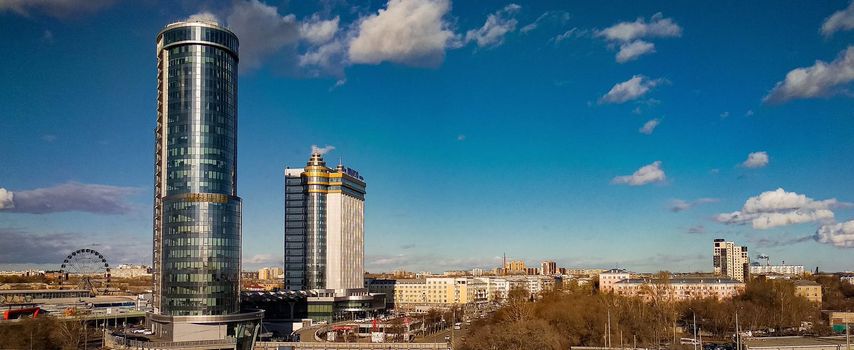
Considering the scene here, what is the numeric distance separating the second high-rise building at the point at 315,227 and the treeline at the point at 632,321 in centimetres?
3594

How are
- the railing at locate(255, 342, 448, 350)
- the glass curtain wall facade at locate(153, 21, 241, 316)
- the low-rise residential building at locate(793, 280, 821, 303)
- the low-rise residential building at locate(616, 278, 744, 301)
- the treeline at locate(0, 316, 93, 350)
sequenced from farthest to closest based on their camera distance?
the low-rise residential building at locate(793, 280, 821, 303) → the low-rise residential building at locate(616, 278, 744, 301) → the glass curtain wall facade at locate(153, 21, 241, 316) → the railing at locate(255, 342, 448, 350) → the treeline at locate(0, 316, 93, 350)

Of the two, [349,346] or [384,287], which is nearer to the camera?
[349,346]

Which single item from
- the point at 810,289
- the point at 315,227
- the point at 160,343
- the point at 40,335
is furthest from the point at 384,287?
the point at 40,335

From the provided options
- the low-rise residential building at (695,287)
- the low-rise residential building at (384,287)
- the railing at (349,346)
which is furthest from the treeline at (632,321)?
the low-rise residential building at (384,287)

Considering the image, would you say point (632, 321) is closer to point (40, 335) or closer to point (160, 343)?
point (160, 343)

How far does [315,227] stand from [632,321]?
215 feet

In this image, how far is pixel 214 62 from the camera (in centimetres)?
8862

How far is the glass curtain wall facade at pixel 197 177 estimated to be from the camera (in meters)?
85.5

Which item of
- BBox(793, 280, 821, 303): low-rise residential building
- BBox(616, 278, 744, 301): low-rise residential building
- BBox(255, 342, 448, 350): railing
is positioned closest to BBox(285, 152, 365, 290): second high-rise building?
BBox(255, 342, 448, 350): railing

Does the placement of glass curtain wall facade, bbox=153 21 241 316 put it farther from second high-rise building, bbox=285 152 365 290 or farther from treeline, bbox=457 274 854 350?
second high-rise building, bbox=285 152 365 290

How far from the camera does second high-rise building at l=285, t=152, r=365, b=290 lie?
137 meters

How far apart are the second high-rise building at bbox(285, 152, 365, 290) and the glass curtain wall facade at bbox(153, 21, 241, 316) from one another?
155 ft

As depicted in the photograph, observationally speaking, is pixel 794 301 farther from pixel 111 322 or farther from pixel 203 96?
pixel 111 322

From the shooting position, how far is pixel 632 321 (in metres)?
93.7
